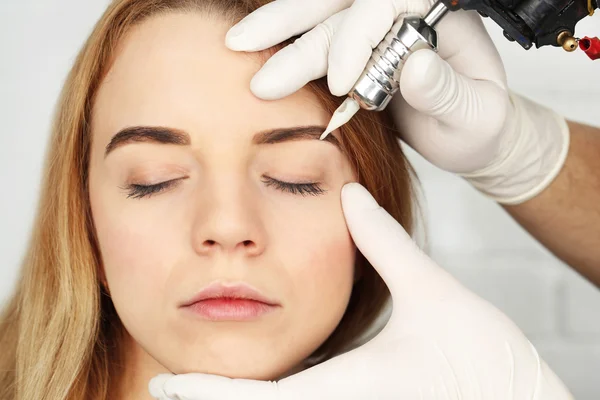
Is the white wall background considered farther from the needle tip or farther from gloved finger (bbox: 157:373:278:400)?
gloved finger (bbox: 157:373:278:400)

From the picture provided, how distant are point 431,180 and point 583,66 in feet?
1.95

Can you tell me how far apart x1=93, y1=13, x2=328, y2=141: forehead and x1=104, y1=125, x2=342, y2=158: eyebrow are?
0.01 meters

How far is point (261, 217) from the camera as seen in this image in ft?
4.17

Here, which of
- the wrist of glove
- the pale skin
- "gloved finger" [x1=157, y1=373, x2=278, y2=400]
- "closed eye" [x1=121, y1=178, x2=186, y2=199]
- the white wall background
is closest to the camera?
"gloved finger" [x1=157, y1=373, x2=278, y2=400]

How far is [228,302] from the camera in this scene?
124 centimetres

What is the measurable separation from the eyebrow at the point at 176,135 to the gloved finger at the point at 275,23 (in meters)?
0.16

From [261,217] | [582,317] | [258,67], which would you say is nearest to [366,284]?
[261,217]

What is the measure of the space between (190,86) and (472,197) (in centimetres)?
136

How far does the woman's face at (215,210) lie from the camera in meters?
1.24

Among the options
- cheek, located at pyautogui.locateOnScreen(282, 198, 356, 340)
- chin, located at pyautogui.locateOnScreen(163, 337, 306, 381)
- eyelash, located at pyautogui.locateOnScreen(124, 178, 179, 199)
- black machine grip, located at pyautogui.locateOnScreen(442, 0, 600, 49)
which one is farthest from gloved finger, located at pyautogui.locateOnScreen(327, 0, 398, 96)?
chin, located at pyautogui.locateOnScreen(163, 337, 306, 381)

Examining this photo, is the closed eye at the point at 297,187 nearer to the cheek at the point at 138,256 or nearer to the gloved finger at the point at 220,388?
the cheek at the point at 138,256

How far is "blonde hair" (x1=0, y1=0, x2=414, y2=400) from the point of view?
4.67 ft

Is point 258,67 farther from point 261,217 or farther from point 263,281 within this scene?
point 263,281

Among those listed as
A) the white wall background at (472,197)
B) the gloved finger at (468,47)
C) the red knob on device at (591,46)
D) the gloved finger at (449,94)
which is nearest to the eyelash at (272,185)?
the gloved finger at (449,94)
